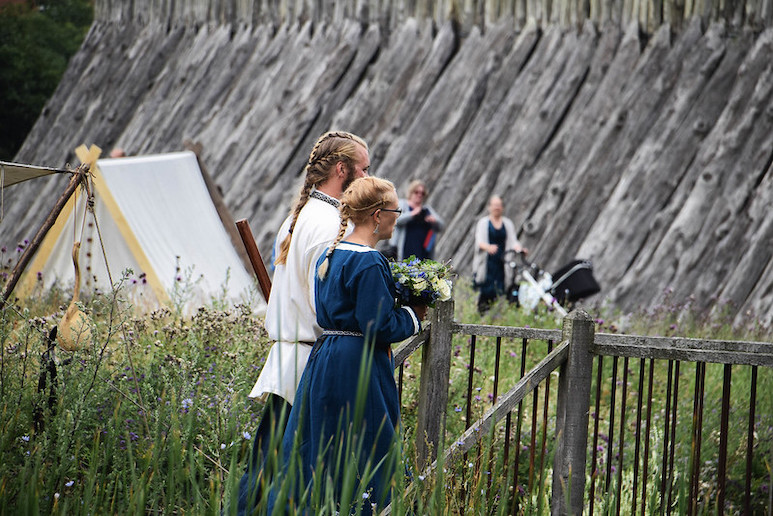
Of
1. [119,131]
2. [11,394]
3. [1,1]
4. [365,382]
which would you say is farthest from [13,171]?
[1,1]

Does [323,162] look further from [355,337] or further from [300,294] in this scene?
[355,337]

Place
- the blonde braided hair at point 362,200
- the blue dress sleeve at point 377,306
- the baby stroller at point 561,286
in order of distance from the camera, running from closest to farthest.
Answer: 1. the blue dress sleeve at point 377,306
2. the blonde braided hair at point 362,200
3. the baby stroller at point 561,286

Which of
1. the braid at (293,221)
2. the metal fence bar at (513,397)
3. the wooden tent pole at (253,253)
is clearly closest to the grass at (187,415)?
the metal fence bar at (513,397)

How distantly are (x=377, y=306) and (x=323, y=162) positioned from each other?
66cm

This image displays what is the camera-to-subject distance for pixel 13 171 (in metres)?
3.77

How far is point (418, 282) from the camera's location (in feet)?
9.77

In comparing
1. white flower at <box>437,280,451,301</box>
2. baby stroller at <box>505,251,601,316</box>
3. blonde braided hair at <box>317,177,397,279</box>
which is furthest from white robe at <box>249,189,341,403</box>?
baby stroller at <box>505,251,601,316</box>

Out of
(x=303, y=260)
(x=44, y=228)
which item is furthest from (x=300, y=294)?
(x=44, y=228)

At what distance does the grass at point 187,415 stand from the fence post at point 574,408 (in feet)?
0.32

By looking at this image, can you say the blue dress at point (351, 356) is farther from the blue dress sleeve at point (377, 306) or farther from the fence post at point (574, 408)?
the fence post at point (574, 408)

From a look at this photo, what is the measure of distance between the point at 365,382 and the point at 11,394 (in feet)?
7.15

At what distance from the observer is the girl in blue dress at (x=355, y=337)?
2838 millimetres

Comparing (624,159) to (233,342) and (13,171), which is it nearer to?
(233,342)

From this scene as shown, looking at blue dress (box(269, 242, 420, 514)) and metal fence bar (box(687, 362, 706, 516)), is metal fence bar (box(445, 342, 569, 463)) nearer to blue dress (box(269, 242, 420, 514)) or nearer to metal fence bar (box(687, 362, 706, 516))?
blue dress (box(269, 242, 420, 514))
